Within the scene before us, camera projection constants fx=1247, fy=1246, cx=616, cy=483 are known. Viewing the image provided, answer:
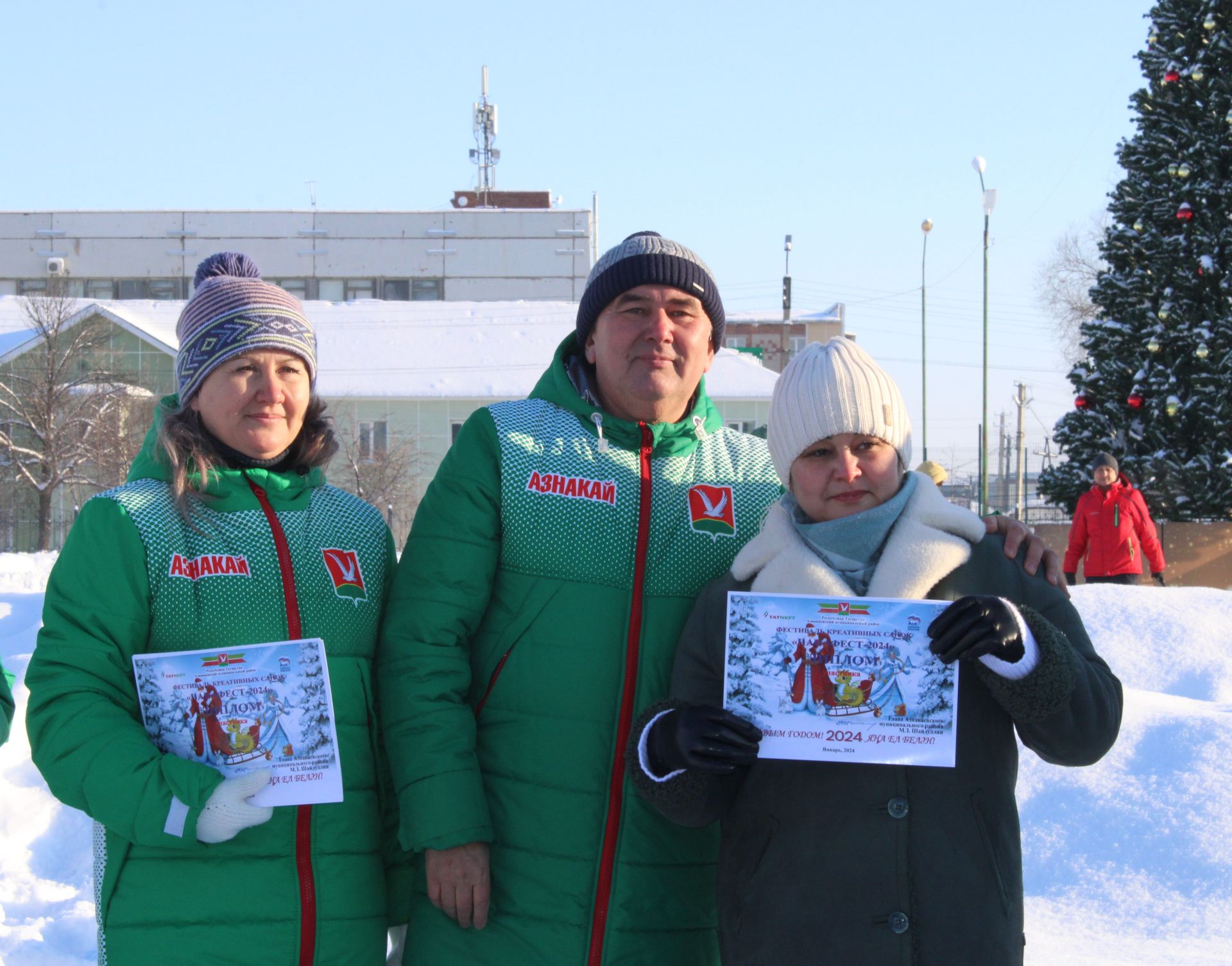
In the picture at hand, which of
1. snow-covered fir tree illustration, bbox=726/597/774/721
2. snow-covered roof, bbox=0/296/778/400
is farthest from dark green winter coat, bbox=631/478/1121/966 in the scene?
snow-covered roof, bbox=0/296/778/400

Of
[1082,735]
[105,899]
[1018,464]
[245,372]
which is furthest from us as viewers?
[1018,464]

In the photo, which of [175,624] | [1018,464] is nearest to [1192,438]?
[175,624]

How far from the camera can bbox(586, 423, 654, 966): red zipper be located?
2996 millimetres

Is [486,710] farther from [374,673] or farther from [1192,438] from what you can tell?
[1192,438]

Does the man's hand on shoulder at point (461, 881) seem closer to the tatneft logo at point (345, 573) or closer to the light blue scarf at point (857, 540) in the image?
the tatneft logo at point (345, 573)

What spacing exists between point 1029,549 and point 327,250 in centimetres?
6001

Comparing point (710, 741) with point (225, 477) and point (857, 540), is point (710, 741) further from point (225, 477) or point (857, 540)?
point (225, 477)

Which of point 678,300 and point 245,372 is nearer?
point 245,372

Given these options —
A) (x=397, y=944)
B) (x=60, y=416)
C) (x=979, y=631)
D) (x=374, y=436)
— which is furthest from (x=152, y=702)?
(x=374, y=436)

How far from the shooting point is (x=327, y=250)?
5994 centimetres

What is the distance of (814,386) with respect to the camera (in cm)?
291

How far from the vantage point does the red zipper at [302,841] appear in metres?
2.85

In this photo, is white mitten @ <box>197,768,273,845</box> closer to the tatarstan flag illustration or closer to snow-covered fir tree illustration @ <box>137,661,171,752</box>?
snow-covered fir tree illustration @ <box>137,661,171,752</box>

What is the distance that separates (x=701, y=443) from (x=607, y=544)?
459 mm
